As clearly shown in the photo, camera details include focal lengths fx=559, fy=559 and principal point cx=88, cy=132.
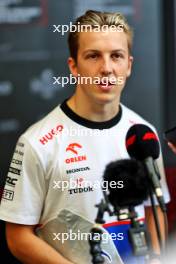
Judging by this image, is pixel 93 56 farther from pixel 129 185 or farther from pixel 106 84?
pixel 129 185

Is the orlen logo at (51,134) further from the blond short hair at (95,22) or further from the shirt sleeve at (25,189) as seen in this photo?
the blond short hair at (95,22)

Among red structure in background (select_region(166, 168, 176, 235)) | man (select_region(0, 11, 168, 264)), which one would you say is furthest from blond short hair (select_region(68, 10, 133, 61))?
red structure in background (select_region(166, 168, 176, 235))

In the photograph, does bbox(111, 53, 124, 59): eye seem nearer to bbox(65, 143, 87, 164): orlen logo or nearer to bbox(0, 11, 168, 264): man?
bbox(0, 11, 168, 264): man

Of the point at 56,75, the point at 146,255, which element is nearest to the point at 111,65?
the point at 56,75

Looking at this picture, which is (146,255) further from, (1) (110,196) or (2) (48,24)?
(2) (48,24)

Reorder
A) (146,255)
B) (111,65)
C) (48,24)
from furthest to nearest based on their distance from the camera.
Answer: (48,24) < (111,65) < (146,255)

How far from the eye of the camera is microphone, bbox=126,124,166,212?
24.9 inches

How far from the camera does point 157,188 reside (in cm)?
63

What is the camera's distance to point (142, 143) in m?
0.67

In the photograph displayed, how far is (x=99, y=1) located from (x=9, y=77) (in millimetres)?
268

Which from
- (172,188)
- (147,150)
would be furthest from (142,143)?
(172,188)

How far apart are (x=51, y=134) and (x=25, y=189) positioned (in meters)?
0.11

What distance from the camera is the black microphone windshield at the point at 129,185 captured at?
2.22 feet

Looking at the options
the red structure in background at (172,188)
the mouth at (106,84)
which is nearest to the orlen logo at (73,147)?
the mouth at (106,84)
